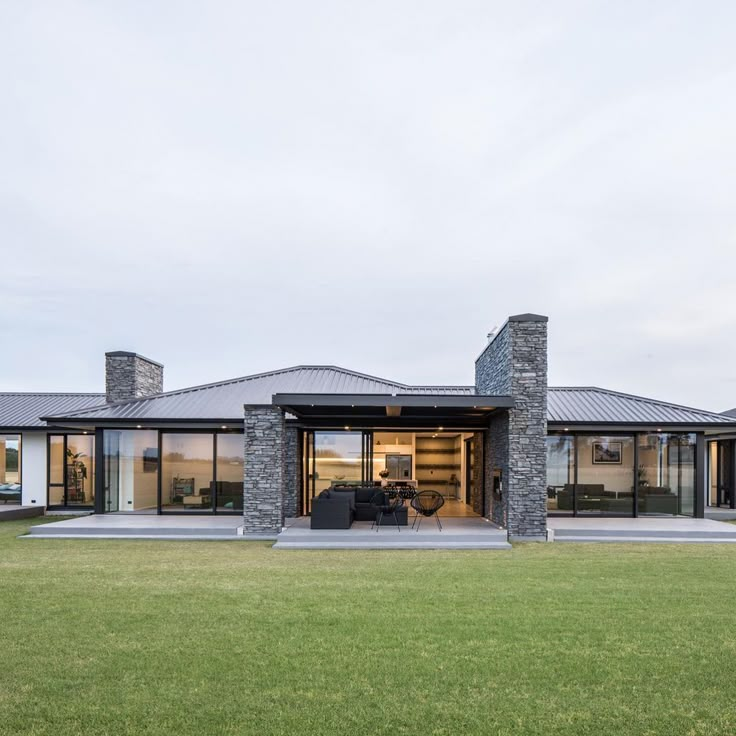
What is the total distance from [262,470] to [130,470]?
4.97 metres

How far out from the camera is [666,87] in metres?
11.5

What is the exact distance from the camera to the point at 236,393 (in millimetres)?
15805

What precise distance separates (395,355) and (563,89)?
17216 millimetres

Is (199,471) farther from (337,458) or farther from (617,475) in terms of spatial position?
(617,475)

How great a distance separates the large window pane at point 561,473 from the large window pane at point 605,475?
0.20m

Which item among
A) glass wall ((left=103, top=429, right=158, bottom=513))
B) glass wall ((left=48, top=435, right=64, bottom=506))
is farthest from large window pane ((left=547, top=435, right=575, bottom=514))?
glass wall ((left=48, top=435, right=64, bottom=506))

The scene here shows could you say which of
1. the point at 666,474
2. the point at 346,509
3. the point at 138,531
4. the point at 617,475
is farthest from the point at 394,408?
the point at 666,474

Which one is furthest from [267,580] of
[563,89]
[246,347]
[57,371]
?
[57,371]

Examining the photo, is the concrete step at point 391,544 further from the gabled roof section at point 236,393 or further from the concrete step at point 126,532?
the gabled roof section at point 236,393

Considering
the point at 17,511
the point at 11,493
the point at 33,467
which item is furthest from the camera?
the point at 11,493

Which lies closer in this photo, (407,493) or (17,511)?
(17,511)

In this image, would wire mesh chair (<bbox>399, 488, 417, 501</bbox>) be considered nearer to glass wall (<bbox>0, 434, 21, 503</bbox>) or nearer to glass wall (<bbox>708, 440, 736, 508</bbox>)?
glass wall (<bbox>708, 440, 736, 508</bbox>)

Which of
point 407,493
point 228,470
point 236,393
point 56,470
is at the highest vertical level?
point 236,393

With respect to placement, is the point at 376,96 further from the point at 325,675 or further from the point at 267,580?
the point at 325,675
